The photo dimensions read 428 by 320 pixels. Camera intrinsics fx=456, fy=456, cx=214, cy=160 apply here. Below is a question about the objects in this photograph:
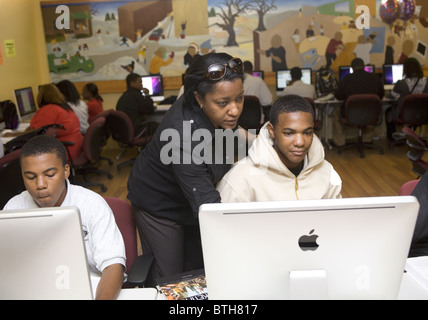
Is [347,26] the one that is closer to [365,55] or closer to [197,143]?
[365,55]

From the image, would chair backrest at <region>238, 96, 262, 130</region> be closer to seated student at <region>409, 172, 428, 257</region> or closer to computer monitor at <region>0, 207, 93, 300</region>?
seated student at <region>409, 172, 428, 257</region>

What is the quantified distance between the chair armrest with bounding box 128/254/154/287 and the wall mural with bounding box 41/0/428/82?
5224 mm

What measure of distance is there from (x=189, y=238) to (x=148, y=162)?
43cm

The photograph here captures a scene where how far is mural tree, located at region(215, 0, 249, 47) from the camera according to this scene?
258 inches

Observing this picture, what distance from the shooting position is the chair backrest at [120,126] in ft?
17.1

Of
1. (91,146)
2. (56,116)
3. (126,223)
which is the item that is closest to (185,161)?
(126,223)

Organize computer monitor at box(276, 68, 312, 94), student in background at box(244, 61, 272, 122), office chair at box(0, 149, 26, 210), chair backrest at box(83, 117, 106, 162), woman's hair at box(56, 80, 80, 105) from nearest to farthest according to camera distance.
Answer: office chair at box(0, 149, 26, 210)
chair backrest at box(83, 117, 106, 162)
woman's hair at box(56, 80, 80, 105)
student in background at box(244, 61, 272, 122)
computer monitor at box(276, 68, 312, 94)

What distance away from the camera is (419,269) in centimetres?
152

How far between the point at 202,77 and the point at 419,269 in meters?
0.98

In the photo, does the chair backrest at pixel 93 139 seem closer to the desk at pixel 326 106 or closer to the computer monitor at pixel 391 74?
the desk at pixel 326 106

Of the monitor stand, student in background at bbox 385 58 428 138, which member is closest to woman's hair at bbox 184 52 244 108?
the monitor stand

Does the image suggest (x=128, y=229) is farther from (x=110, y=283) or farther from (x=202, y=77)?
(x=202, y=77)

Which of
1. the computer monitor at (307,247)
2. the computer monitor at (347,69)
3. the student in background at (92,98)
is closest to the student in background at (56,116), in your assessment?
the student in background at (92,98)
